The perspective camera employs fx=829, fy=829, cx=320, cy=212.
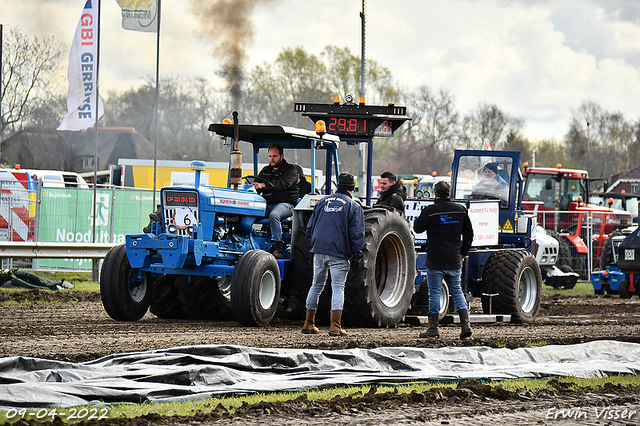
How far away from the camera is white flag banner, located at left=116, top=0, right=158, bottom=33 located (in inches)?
813

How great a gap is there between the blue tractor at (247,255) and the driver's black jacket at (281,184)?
0.17 metres

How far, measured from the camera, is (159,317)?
1118 centimetres

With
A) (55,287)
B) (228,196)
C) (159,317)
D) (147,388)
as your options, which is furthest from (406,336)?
(55,287)

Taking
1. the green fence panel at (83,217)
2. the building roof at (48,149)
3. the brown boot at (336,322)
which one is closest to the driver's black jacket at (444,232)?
the brown boot at (336,322)

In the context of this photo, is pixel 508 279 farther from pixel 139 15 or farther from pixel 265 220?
pixel 139 15

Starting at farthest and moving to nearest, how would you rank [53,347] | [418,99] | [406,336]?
[418,99], [406,336], [53,347]

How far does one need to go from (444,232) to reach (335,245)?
4.36ft

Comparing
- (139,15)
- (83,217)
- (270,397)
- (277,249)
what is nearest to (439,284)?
(277,249)

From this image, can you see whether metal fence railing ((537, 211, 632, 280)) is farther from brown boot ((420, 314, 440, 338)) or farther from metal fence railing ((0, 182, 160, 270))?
brown boot ((420, 314, 440, 338))

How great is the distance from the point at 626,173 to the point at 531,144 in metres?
8.76

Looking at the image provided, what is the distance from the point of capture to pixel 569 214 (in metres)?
23.6

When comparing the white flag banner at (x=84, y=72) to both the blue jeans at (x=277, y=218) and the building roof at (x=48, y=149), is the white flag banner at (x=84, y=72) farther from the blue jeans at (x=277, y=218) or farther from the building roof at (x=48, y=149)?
the building roof at (x=48, y=149)

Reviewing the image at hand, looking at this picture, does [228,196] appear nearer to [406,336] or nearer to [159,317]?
[159,317]

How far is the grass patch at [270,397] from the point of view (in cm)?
487
